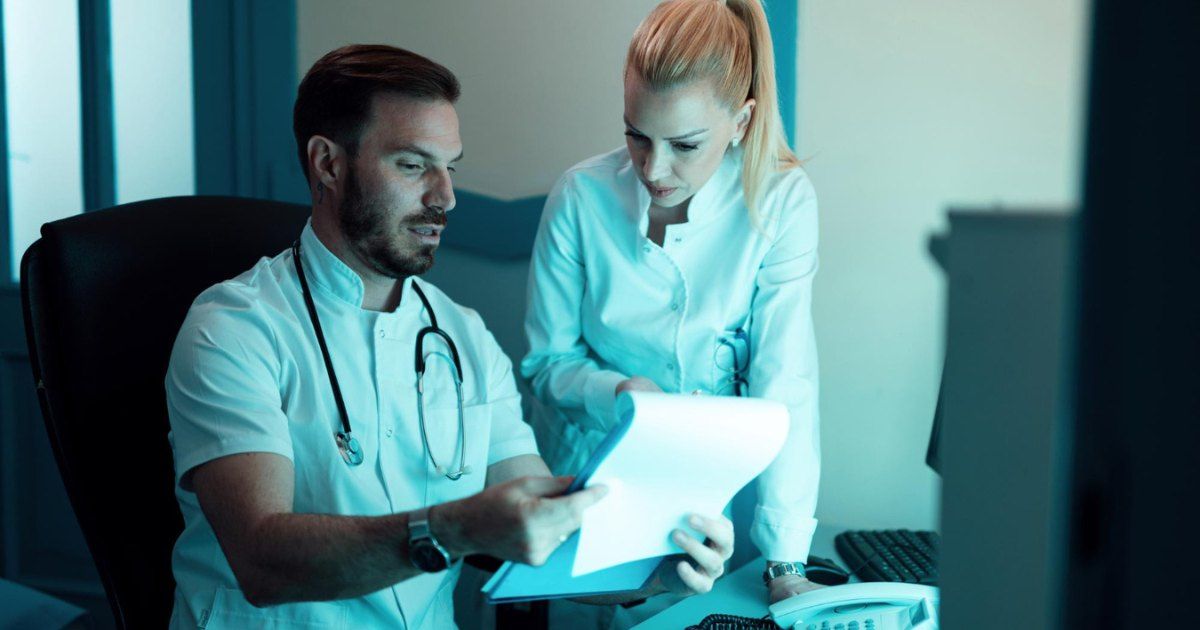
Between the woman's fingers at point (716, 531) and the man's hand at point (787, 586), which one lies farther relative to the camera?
the man's hand at point (787, 586)

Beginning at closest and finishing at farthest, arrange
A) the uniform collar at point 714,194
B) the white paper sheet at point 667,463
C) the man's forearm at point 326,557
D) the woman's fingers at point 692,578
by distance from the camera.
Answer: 1. the white paper sheet at point 667,463
2. the man's forearm at point 326,557
3. the woman's fingers at point 692,578
4. the uniform collar at point 714,194

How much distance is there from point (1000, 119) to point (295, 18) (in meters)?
1.51

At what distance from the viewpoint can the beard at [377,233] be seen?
1.46m

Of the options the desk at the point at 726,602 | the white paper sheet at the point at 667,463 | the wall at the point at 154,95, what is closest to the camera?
the white paper sheet at the point at 667,463

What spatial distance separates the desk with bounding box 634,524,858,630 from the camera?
1312mm

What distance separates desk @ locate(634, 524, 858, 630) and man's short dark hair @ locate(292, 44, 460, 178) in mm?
773

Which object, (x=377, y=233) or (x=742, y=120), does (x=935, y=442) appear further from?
(x=377, y=233)

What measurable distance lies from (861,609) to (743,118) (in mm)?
750

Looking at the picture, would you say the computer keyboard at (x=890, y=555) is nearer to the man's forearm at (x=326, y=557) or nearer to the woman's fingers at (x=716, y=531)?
the woman's fingers at (x=716, y=531)

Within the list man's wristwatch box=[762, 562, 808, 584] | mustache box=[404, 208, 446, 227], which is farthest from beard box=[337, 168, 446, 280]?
man's wristwatch box=[762, 562, 808, 584]

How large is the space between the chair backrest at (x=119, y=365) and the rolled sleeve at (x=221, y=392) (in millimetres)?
87

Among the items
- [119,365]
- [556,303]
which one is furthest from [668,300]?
[119,365]

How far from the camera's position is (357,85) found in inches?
57.7

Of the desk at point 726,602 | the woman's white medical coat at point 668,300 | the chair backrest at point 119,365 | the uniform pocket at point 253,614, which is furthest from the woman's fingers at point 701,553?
the chair backrest at point 119,365
